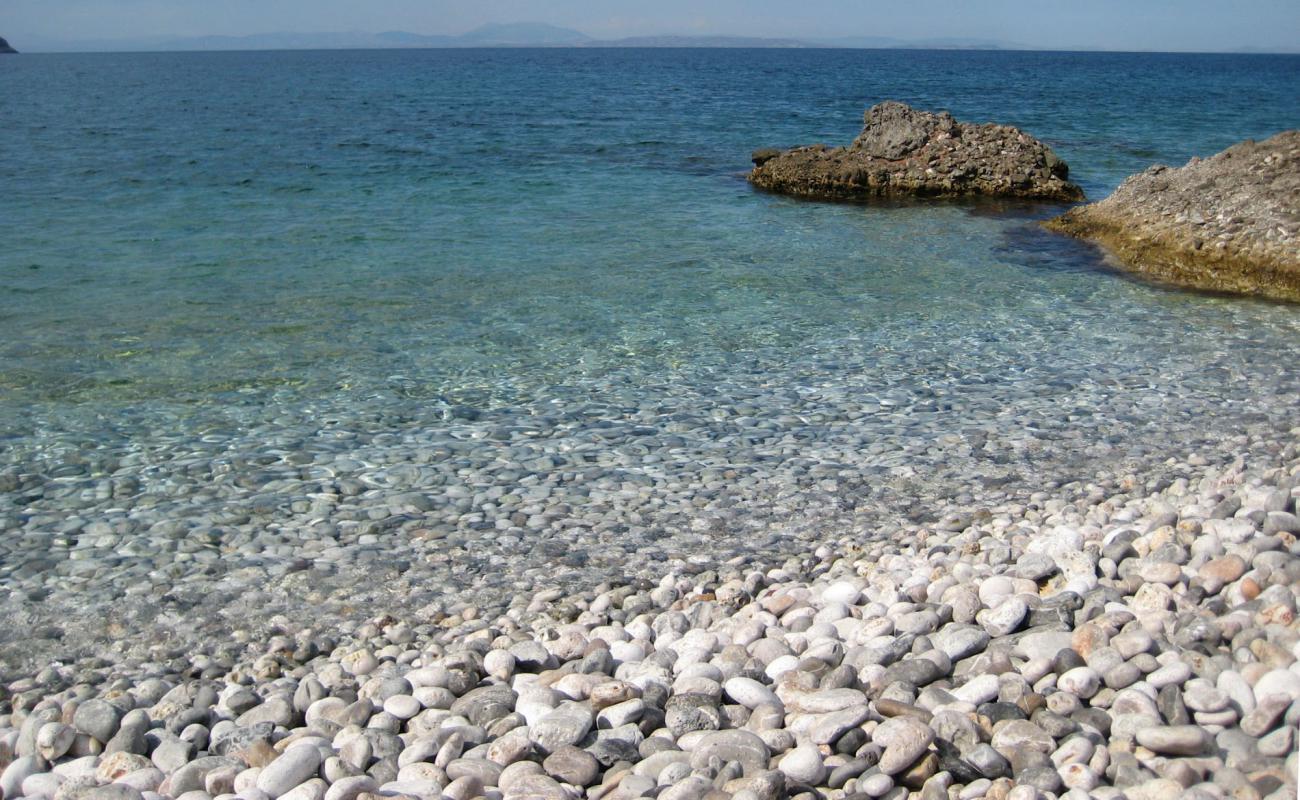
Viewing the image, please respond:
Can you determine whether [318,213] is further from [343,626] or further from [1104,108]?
[1104,108]

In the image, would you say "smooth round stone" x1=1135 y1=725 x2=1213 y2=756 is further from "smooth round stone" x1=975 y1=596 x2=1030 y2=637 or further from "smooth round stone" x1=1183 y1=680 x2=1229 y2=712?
"smooth round stone" x1=975 y1=596 x2=1030 y2=637

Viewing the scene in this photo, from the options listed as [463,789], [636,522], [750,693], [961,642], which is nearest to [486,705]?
[463,789]

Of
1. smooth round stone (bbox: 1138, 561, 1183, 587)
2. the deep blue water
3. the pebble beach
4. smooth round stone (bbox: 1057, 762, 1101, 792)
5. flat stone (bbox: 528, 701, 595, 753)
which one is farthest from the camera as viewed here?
the deep blue water

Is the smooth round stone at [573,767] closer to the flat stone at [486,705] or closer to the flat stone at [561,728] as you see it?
the flat stone at [561,728]

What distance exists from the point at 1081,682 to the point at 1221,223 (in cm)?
1282

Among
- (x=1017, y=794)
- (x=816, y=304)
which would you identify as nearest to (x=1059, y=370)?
(x=816, y=304)

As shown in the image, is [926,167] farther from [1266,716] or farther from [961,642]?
[1266,716]

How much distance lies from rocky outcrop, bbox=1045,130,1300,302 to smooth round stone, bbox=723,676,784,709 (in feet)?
38.9

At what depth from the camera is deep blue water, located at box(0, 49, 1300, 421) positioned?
1078cm

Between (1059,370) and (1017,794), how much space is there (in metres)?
7.50

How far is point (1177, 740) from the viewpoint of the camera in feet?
13.2

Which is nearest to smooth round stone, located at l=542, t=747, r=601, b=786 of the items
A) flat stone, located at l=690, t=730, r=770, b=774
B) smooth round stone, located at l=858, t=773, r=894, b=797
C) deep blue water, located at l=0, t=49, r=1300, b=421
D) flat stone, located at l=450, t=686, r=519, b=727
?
flat stone, located at l=690, t=730, r=770, b=774

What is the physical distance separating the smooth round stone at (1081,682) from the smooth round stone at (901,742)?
77 cm

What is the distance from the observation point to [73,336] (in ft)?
37.9
